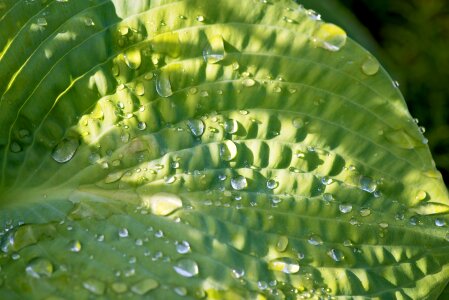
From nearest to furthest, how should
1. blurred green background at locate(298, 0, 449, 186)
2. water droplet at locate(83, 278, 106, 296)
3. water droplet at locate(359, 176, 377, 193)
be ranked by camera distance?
water droplet at locate(83, 278, 106, 296) → water droplet at locate(359, 176, 377, 193) → blurred green background at locate(298, 0, 449, 186)

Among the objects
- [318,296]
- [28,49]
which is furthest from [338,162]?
[28,49]

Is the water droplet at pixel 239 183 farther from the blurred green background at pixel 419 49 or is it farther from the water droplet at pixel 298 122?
the blurred green background at pixel 419 49

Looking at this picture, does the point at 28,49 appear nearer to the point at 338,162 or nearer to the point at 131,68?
the point at 131,68

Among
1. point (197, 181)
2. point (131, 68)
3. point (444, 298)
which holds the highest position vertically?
point (131, 68)

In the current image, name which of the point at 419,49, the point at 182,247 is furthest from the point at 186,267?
the point at 419,49

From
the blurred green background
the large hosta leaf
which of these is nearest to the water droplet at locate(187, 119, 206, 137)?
the large hosta leaf

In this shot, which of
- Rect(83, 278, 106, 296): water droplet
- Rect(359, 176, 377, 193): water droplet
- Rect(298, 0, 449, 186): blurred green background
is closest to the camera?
Rect(83, 278, 106, 296): water droplet

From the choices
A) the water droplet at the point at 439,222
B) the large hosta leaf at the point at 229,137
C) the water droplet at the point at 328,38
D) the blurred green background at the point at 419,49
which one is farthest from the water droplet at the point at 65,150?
the blurred green background at the point at 419,49

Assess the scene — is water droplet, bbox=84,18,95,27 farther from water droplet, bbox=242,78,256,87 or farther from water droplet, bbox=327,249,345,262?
water droplet, bbox=327,249,345,262
